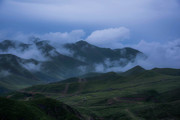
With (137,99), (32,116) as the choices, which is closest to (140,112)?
(137,99)

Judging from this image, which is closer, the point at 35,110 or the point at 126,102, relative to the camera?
the point at 35,110

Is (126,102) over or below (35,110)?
below

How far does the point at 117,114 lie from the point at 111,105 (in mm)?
24339

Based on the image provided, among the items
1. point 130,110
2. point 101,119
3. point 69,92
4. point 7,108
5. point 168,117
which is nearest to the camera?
point 7,108

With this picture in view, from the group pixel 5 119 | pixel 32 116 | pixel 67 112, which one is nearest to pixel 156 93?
pixel 67 112

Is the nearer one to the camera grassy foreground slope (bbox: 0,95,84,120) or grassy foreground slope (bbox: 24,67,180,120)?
grassy foreground slope (bbox: 0,95,84,120)

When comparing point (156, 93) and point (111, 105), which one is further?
point (156, 93)

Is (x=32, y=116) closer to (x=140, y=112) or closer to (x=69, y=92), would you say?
(x=140, y=112)

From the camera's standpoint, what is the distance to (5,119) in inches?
2283

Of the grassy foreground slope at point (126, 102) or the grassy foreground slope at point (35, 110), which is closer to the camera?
the grassy foreground slope at point (35, 110)

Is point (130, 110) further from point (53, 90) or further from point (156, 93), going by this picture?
point (53, 90)

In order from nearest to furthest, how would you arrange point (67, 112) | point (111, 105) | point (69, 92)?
point (67, 112) → point (111, 105) → point (69, 92)

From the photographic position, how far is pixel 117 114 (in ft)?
321

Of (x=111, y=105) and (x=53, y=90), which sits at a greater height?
(x=53, y=90)
